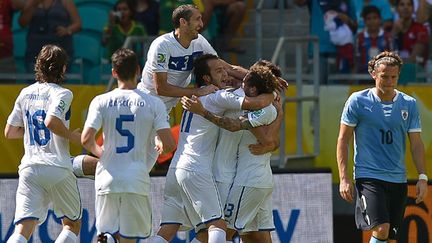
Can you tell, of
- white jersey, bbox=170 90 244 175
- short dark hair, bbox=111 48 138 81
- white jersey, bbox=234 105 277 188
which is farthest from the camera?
white jersey, bbox=234 105 277 188

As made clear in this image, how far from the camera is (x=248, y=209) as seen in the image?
421 inches

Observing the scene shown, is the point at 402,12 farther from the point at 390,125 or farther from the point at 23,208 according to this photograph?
the point at 23,208

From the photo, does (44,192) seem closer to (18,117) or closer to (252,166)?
(18,117)

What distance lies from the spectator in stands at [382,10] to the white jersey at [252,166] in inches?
201

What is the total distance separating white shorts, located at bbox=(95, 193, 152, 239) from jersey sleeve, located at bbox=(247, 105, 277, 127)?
1271 mm

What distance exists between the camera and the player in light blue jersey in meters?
10.5

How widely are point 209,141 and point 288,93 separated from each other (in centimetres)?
444

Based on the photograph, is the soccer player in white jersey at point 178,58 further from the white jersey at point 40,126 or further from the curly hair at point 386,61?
the curly hair at point 386,61

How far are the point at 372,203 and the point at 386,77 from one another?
3.54 feet

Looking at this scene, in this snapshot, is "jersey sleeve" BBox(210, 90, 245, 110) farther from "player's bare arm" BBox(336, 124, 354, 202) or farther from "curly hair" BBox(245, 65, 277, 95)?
"player's bare arm" BBox(336, 124, 354, 202)

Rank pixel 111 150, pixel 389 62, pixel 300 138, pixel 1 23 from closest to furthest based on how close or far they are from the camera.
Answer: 1. pixel 111 150
2. pixel 389 62
3. pixel 300 138
4. pixel 1 23

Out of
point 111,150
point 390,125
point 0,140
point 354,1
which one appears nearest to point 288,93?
point 354,1

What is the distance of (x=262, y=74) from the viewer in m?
10.5

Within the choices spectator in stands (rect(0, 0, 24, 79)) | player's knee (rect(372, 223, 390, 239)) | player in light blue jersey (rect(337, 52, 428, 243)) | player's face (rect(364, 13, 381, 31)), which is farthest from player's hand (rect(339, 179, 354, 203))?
spectator in stands (rect(0, 0, 24, 79))
